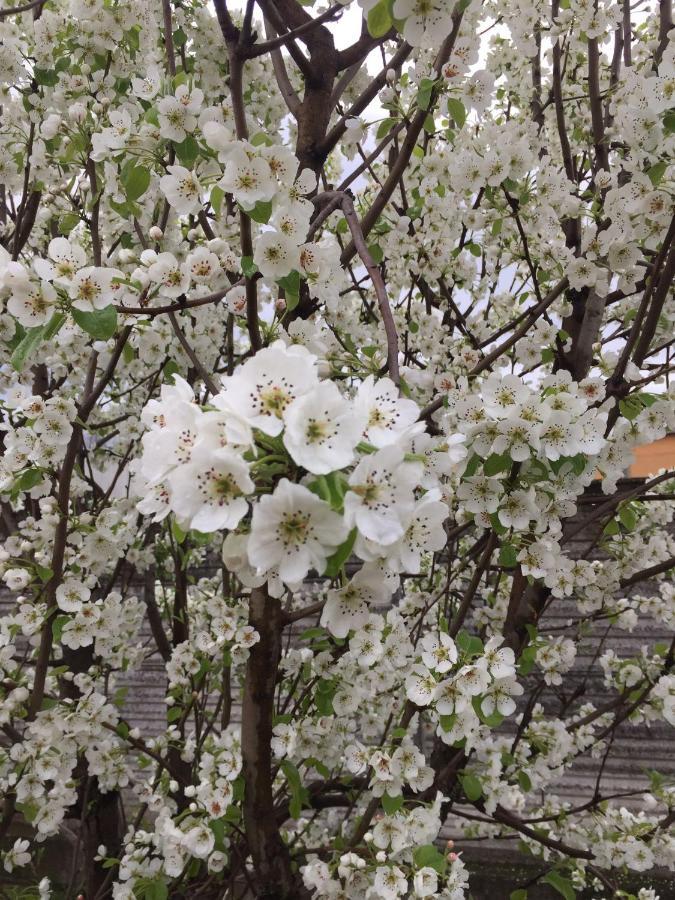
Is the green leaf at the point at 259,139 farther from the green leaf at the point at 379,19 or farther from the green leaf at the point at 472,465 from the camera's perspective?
the green leaf at the point at 472,465

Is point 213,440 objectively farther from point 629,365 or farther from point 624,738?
point 624,738

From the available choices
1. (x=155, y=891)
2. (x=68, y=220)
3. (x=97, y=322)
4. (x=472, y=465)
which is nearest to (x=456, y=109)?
(x=472, y=465)

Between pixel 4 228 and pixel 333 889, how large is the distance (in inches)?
114

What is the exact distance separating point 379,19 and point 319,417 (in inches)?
31.9

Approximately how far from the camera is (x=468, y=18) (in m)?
2.66

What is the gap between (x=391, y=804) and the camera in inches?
68.6

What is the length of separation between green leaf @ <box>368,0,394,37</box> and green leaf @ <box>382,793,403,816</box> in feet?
5.93

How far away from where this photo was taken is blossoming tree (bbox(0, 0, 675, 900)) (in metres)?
0.90

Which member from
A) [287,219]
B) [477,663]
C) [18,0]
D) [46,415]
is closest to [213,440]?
[287,219]

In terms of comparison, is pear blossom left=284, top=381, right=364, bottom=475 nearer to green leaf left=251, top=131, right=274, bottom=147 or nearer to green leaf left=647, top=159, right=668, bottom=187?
green leaf left=251, top=131, right=274, bottom=147

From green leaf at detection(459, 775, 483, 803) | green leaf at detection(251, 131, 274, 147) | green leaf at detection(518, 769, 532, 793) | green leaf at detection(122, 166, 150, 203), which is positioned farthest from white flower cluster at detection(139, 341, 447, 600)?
green leaf at detection(518, 769, 532, 793)

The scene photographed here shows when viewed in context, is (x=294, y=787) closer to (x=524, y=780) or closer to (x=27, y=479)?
(x=524, y=780)

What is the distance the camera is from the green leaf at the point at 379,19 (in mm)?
1110

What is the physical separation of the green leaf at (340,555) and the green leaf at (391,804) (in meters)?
1.24
